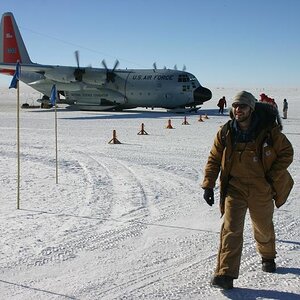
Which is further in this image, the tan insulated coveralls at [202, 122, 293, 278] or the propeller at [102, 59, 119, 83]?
the propeller at [102, 59, 119, 83]

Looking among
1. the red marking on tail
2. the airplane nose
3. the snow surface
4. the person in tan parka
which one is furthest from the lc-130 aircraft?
the person in tan parka

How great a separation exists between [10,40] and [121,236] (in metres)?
35.0

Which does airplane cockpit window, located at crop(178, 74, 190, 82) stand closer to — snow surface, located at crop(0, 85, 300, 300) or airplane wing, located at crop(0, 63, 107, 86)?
airplane wing, located at crop(0, 63, 107, 86)

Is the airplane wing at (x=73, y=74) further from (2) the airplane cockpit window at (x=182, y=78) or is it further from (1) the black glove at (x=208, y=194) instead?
(1) the black glove at (x=208, y=194)

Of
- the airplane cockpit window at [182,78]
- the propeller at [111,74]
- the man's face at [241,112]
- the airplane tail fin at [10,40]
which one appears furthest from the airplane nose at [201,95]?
the man's face at [241,112]

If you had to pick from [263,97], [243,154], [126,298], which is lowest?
[126,298]

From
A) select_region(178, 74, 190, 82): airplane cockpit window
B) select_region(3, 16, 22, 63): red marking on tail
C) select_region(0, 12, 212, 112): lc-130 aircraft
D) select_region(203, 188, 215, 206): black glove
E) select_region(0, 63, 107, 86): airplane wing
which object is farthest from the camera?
select_region(3, 16, 22, 63): red marking on tail

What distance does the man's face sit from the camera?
4.02 m

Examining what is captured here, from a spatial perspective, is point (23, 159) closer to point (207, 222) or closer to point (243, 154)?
point (207, 222)

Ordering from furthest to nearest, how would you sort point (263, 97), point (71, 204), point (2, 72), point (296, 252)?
point (2, 72), point (263, 97), point (71, 204), point (296, 252)

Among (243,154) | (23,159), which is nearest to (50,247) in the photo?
(243,154)

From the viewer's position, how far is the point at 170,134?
18.0m

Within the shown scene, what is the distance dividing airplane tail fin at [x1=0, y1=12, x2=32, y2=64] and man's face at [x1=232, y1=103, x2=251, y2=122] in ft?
117

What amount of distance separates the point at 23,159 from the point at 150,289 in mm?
8482
